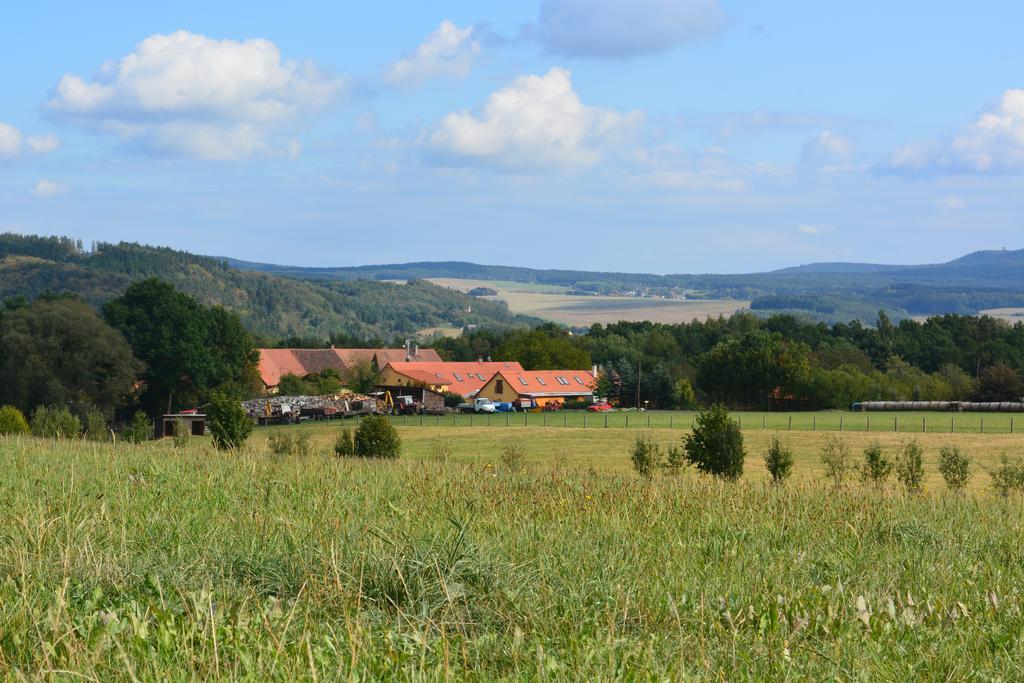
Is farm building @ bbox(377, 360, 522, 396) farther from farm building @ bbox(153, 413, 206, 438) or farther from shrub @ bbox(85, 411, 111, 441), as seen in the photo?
shrub @ bbox(85, 411, 111, 441)

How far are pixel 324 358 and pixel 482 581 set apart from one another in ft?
430

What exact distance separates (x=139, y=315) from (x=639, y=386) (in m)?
50.3

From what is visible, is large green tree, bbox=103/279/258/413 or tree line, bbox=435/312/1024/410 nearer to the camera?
large green tree, bbox=103/279/258/413

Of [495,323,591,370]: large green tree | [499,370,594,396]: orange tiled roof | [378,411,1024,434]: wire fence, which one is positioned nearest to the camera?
[378,411,1024,434]: wire fence

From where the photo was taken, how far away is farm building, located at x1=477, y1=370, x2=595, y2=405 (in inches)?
4262

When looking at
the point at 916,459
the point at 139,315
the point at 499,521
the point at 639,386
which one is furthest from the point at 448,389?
the point at 499,521

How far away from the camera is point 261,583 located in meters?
6.12

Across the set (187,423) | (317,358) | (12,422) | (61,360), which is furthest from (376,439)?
(317,358)

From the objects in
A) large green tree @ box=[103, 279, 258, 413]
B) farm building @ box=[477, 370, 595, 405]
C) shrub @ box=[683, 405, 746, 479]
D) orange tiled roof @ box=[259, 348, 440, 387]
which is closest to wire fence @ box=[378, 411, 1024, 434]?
large green tree @ box=[103, 279, 258, 413]

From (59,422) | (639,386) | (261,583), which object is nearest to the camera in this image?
(261,583)

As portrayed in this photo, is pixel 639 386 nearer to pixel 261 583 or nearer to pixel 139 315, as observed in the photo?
pixel 139 315

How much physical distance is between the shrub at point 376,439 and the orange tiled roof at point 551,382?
226 feet

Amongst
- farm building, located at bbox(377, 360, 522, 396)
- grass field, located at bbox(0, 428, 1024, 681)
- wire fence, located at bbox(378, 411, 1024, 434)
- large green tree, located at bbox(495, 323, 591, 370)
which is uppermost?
grass field, located at bbox(0, 428, 1024, 681)

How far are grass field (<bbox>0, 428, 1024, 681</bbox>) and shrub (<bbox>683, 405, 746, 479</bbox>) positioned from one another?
2325cm
